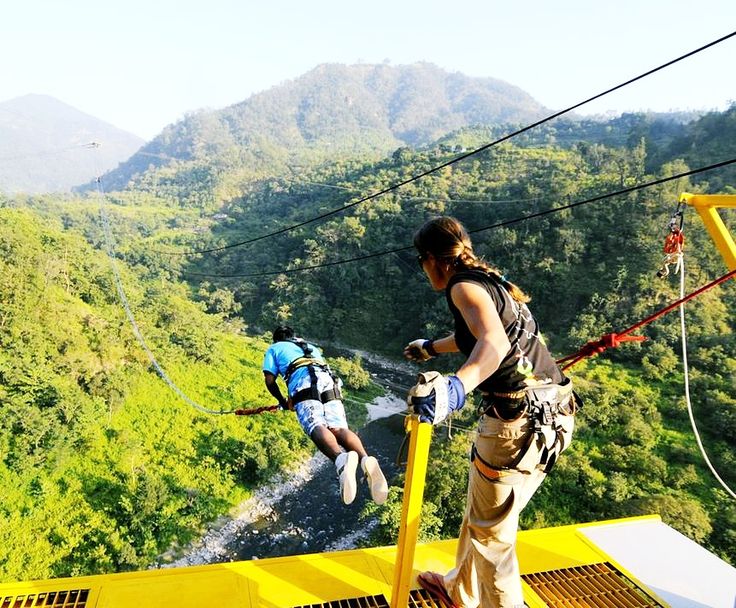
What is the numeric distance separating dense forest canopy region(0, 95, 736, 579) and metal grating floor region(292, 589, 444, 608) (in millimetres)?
8593

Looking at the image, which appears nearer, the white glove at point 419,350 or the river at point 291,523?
the white glove at point 419,350

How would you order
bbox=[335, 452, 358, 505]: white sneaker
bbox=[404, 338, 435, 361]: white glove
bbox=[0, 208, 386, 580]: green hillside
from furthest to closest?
bbox=[0, 208, 386, 580]: green hillside → bbox=[335, 452, 358, 505]: white sneaker → bbox=[404, 338, 435, 361]: white glove

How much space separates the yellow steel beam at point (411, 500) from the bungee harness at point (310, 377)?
143 centimetres

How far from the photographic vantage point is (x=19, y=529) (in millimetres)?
10945

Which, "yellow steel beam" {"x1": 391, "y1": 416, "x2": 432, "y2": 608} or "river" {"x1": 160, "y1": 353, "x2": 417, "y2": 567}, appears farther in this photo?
"river" {"x1": 160, "y1": 353, "x2": 417, "y2": 567}

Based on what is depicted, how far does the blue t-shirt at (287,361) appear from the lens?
3494 mm

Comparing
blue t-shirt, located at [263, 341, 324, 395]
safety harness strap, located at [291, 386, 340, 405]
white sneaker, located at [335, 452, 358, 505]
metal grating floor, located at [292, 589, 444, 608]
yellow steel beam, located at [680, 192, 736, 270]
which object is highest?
yellow steel beam, located at [680, 192, 736, 270]

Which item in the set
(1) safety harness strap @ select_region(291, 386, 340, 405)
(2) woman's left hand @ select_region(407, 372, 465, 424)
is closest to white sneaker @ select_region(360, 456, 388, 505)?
(1) safety harness strap @ select_region(291, 386, 340, 405)

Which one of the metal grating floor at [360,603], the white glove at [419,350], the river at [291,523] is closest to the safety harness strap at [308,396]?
the white glove at [419,350]

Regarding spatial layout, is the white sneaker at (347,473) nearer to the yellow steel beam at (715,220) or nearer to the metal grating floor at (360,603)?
the metal grating floor at (360,603)

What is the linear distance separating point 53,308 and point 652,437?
67.5 ft

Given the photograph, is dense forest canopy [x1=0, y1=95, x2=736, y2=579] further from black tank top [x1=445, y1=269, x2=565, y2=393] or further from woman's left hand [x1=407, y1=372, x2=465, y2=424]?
woman's left hand [x1=407, y1=372, x2=465, y2=424]

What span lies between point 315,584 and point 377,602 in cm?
35

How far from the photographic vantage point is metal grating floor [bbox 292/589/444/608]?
8.20 ft
